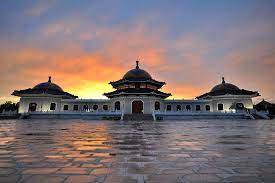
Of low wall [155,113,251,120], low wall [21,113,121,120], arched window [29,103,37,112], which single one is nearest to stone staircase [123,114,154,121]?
low wall [21,113,121,120]

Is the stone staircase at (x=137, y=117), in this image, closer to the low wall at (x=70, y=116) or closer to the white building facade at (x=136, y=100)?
the low wall at (x=70, y=116)

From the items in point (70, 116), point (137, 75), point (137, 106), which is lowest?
point (70, 116)

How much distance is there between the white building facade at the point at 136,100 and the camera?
40.9m

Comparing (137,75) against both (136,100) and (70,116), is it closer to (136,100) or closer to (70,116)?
(136,100)

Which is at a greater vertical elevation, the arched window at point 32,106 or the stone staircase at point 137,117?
the arched window at point 32,106

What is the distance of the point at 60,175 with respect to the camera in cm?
315

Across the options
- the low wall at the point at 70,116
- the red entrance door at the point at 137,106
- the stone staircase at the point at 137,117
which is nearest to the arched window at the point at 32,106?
the low wall at the point at 70,116

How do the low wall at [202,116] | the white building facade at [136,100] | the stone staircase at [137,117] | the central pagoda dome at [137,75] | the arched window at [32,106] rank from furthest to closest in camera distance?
1. the arched window at [32,106]
2. the central pagoda dome at [137,75]
3. the white building facade at [136,100]
4. the low wall at [202,116]
5. the stone staircase at [137,117]

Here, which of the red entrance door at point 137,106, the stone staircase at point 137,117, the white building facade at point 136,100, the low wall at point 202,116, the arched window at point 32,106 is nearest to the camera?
the stone staircase at point 137,117

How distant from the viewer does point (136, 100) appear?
4094cm

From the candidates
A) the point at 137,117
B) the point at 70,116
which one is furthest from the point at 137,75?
the point at 70,116

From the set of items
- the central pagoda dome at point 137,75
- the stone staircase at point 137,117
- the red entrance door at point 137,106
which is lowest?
the stone staircase at point 137,117

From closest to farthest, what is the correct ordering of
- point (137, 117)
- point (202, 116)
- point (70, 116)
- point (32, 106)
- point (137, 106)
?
point (137, 117)
point (202, 116)
point (70, 116)
point (137, 106)
point (32, 106)

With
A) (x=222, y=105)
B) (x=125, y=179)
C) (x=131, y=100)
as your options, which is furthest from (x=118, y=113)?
(x=125, y=179)
